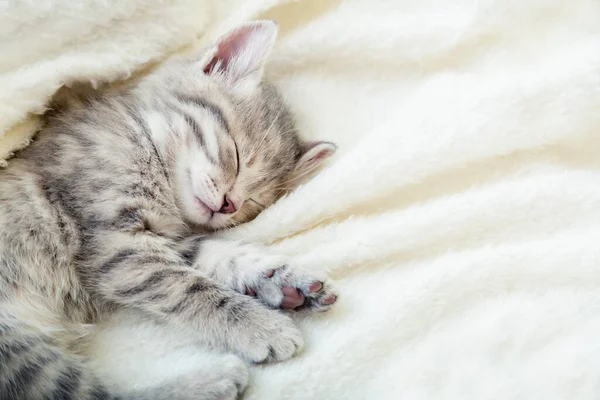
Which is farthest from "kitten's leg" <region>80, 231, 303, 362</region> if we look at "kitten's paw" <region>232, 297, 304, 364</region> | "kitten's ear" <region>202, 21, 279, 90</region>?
"kitten's ear" <region>202, 21, 279, 90</region>

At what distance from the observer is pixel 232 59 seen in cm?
130

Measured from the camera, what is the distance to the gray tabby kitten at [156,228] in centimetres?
97

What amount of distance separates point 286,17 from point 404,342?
0.80 meters

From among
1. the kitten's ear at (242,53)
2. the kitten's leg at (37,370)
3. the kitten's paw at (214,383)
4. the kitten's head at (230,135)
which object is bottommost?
the kitten's paw at (214,383)

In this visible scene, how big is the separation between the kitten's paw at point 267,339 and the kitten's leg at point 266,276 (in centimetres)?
5

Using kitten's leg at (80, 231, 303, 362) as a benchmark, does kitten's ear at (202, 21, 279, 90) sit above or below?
above

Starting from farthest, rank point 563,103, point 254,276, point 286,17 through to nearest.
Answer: point 286,17
point 563,103
point 254,276

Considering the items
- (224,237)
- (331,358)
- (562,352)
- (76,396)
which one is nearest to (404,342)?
(331,358)

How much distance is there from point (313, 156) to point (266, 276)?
326 millimetres

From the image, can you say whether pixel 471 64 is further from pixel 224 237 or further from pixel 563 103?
pixel 224 237

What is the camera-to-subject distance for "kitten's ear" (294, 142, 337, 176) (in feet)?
4.13

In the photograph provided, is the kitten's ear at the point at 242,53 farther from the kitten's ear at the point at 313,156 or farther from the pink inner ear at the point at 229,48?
the kitten's ear at the point at 313,156

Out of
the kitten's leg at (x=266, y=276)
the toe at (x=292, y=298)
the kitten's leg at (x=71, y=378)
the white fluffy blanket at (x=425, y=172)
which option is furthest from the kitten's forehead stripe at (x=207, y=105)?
the kitten's leg at (x=71, y=378)

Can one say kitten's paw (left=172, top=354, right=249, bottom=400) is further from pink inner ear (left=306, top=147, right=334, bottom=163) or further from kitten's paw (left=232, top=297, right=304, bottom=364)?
pink inner ear (left=306, top=147, right=334, bottom=163)
